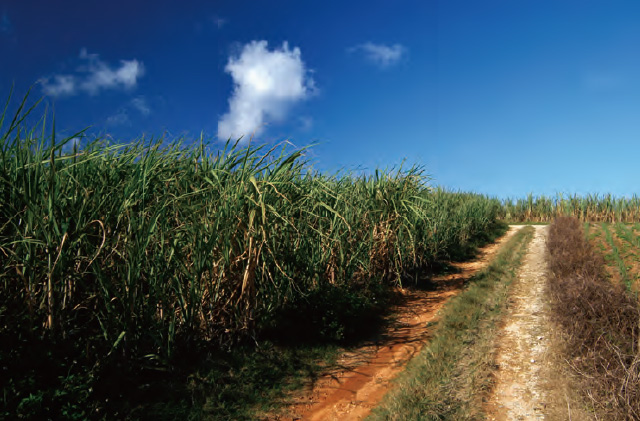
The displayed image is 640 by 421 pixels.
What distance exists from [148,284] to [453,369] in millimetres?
3330

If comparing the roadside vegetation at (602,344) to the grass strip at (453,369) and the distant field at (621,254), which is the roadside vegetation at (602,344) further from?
the distant field at (621,254)

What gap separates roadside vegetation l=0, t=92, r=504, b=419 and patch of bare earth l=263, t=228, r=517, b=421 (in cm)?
29

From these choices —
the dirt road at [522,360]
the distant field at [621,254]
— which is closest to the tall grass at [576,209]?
the distant field at [621,254]

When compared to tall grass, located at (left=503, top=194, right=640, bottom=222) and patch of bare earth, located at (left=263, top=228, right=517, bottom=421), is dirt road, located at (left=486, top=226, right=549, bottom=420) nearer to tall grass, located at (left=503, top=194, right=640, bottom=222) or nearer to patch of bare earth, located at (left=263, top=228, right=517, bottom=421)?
patch of bare earth, located at (left=263, top=228, right=517, bottom=421)

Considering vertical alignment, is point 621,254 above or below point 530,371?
above

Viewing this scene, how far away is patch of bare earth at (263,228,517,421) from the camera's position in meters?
3.85

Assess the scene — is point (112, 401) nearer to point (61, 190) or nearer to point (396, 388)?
point (61, 190)

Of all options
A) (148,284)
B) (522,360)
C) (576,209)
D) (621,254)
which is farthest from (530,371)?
(576,209)

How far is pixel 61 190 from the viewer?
3.61 m

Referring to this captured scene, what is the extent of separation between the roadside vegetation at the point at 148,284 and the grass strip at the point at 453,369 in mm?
1106

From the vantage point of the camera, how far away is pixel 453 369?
4426mm

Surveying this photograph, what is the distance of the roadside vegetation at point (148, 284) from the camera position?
3.26m

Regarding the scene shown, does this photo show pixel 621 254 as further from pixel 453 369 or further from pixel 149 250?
pixel 149 250

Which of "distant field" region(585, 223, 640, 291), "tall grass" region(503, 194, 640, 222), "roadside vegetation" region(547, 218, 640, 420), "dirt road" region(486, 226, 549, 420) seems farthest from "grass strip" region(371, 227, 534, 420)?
"tall grass" region(503, 194, 640, 222)
